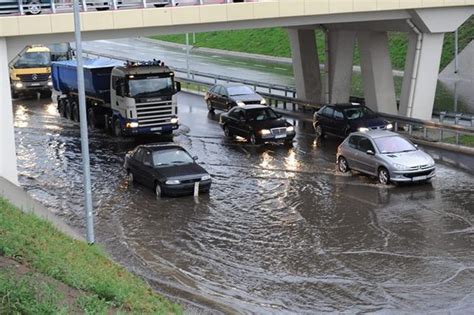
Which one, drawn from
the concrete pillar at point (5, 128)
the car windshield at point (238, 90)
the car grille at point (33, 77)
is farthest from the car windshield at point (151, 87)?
the car grille at point (33, 77)

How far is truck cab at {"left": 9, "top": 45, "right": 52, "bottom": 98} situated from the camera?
4516cm

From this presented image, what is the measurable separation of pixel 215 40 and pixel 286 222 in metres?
64.0

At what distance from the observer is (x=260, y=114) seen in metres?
31.2

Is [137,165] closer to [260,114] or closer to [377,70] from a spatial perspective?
[260,114]

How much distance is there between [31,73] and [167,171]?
83.3 ft

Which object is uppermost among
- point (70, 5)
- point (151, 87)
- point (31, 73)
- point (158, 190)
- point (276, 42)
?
point (70, 5)

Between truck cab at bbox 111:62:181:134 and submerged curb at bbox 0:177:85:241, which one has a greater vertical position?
truck cab at bbox 111:62:181:134

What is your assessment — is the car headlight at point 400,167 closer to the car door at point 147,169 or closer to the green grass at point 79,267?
the car door at point 147,169

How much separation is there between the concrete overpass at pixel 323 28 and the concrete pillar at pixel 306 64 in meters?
0.05

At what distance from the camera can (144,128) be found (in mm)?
31062

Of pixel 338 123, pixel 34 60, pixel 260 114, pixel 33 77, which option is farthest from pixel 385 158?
pixel 34 60

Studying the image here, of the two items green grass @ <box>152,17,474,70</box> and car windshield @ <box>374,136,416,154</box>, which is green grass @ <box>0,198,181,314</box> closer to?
car windshield @ <box>374,136,416,154</box>

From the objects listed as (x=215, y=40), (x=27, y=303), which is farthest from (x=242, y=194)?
(x=215, y=40)

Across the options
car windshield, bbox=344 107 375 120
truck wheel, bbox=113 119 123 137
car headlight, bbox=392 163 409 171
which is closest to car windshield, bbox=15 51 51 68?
truck wheel, bbox=113 119 123 137
